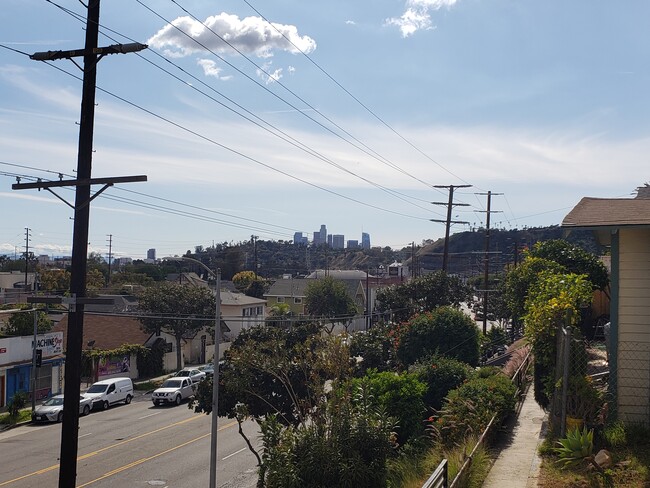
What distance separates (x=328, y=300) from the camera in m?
80.8

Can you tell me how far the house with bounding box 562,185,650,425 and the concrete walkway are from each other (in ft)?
6.04

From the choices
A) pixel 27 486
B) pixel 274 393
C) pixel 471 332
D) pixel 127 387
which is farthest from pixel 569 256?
pixel 127 387

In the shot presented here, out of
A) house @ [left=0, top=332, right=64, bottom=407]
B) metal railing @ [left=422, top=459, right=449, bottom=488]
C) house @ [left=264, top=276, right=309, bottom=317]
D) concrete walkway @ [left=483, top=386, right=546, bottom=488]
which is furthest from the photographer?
house @ [left=264, top=276, right=309, bottom=317]

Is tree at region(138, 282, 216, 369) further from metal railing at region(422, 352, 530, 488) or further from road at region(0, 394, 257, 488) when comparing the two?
metal railing at region(422, 352, 530, 488)

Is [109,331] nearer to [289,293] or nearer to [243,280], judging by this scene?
[289,293]

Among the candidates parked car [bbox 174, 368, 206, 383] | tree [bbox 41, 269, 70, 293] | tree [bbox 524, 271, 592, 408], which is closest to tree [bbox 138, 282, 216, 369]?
parked car [bbox 174, 368, 206, 383]

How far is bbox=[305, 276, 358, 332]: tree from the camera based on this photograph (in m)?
80.6

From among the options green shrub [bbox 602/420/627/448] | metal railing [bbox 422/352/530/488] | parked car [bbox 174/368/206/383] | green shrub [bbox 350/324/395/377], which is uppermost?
green shrub [bbox 602/420/627/448]

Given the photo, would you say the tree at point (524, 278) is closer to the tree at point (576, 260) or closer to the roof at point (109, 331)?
the tree at point (576, 260)

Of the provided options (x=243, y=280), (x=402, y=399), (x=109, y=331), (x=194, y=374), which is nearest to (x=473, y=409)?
(x=402, y=399)

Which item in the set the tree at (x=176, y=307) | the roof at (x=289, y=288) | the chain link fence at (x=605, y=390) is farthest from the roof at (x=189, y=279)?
the chain link fence at (x=605, y=390)

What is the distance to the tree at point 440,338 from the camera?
1334 inches

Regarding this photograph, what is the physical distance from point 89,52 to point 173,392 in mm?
33558

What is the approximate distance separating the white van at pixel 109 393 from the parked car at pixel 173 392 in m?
1.92
